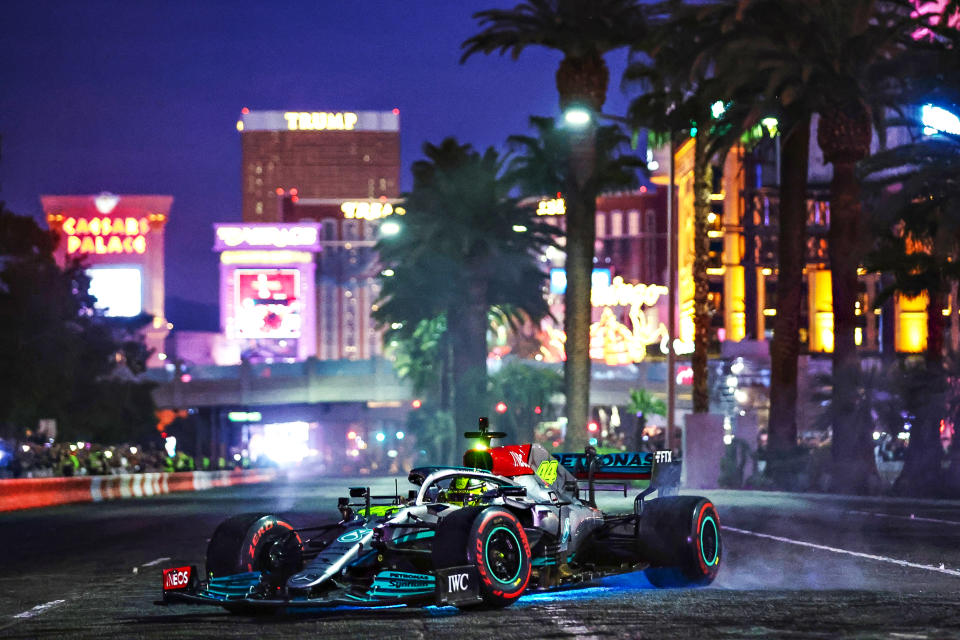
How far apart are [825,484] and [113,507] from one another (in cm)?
1767

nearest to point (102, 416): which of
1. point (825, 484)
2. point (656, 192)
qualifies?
point (825, 484)

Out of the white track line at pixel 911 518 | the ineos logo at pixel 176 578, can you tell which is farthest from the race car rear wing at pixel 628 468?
the white track line at pixel 911 518

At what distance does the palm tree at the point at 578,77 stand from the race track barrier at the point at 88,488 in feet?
44.4

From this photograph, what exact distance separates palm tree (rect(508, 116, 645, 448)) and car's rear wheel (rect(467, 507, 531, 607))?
95.2 feet

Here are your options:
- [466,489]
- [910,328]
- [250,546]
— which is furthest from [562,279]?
[250,546]

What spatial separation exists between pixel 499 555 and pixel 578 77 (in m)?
30.9

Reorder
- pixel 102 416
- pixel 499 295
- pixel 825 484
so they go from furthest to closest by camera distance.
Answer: pixel 102 416 < pixel 499 295 < pixel 825 484

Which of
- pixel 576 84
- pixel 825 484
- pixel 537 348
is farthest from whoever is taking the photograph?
pixel 537 348

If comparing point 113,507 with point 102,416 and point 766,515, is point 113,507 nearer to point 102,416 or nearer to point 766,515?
point 766,515

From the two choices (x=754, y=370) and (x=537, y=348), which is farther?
(x=537, y=348)

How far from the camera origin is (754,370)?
80375mm

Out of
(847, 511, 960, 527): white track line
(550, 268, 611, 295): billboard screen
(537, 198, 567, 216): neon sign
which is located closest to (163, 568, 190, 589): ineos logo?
(847, 511, 960, 527): white track line

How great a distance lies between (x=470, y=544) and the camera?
10.8 m

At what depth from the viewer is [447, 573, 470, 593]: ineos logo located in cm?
1054
